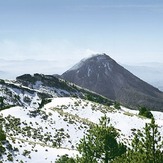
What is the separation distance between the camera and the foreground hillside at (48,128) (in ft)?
136

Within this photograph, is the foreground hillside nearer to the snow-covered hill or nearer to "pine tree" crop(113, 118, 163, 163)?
the snow-covered hill

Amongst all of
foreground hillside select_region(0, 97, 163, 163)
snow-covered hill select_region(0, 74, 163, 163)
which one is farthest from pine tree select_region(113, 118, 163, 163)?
foreground hillside select_region(0, 97, 163, 163)

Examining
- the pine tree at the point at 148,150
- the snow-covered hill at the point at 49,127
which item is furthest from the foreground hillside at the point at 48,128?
the pine tree at the point at 148,150

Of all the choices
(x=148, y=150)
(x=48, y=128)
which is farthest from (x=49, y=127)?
(x=148, y=150)

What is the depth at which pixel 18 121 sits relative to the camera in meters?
63.3

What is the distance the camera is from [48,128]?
63812 mm

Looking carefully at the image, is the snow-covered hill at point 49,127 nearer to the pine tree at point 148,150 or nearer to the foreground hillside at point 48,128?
the foreground hillside at point 48,128

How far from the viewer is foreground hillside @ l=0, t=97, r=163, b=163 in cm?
4145

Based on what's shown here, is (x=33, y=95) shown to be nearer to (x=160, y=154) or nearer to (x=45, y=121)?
(x=45, y=121)

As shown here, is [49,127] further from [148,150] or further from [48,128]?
[148,150]

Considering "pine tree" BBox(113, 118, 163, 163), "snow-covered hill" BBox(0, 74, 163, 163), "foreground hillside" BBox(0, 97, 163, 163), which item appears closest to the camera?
"pine tree" BBox(113, 118, 163, 163)

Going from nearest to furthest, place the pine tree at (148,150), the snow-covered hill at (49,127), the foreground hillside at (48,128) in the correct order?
the pine tree at (148,150)
the snow-covered hill at (49,127)
the foreground hillside at (48,128)

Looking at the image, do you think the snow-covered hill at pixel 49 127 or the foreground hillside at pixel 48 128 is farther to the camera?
the foreground hillside at pixel 48 128

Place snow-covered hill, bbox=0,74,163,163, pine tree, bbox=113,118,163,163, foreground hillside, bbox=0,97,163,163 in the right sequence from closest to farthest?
1. pine tree, bbox=113,118,163,163
2. snow-covered hill, bbox=0,74,163,163
3. foreground hillside, bbox=0,97,163,163
